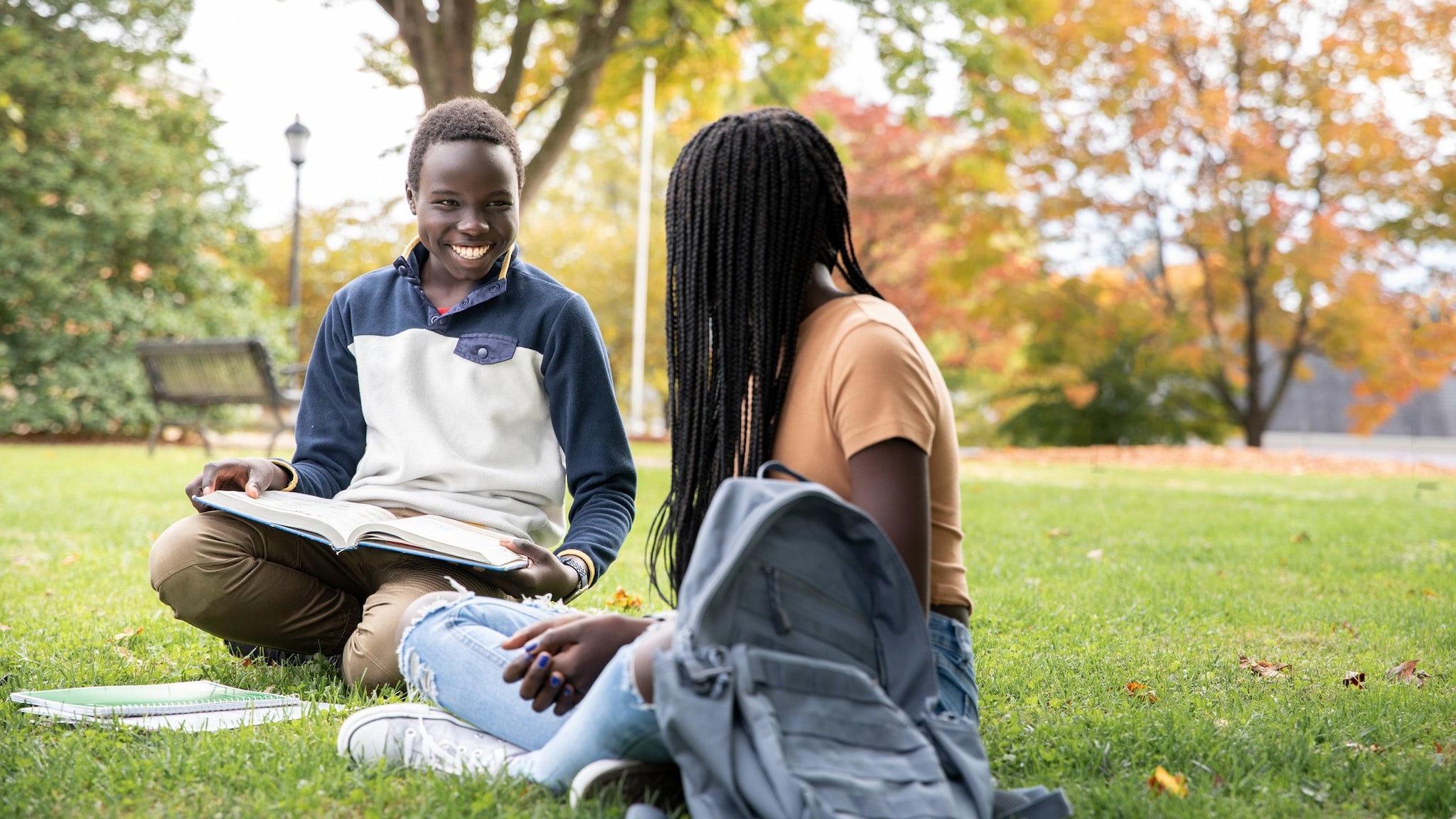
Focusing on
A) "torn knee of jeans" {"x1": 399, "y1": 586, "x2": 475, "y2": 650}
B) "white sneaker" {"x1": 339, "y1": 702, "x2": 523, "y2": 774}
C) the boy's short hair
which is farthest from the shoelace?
the boy's short hair

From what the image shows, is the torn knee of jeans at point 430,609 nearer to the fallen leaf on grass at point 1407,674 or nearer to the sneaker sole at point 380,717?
the sneaker sole at point 380,717

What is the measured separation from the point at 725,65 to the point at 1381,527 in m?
6.75

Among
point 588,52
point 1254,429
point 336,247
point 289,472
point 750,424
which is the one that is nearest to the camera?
point 750,424

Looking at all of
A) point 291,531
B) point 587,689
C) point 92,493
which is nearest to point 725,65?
point 92,493

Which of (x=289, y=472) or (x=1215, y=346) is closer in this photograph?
(x=289, y=472)

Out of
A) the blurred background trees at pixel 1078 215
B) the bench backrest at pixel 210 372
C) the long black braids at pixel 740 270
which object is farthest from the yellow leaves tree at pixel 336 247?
the long black braids at pixel 740 270

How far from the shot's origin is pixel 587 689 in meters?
2.01

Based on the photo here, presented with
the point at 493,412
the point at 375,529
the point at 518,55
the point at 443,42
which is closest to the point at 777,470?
the point at 375,529

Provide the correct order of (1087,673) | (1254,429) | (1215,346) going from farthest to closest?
(1254,429) < (1215,346) < (1087,673)

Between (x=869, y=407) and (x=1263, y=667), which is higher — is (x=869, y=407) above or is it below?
above

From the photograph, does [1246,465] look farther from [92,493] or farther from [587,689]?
[587,689]

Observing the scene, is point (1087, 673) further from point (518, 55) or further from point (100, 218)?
point (100, 218)

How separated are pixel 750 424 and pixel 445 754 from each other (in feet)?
2.88

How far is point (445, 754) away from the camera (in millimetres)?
2236
